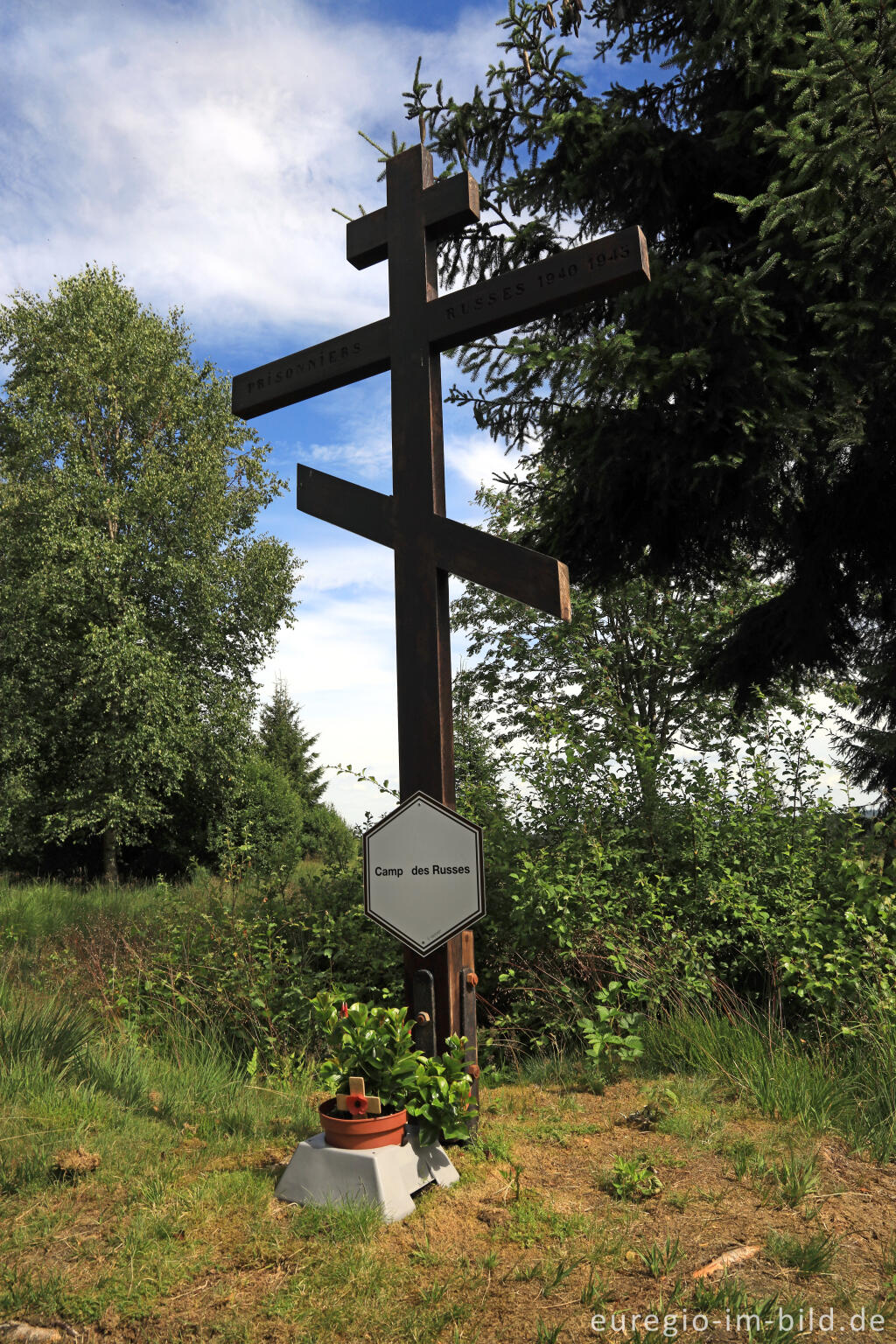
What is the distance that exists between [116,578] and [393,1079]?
16841 mm

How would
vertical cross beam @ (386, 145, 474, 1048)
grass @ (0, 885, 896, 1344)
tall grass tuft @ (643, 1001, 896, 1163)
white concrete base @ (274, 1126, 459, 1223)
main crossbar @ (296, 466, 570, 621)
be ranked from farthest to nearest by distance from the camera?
vertical cross beam @ (386, 145, 474, 1048), tall grass tuft @ (643, 1001, 896, 1163), main crossbar @ (296, 466, 570, 621), white concrete base @ (274, 1126, 459, 1223), grass @ (0, 885, 896, 1344)

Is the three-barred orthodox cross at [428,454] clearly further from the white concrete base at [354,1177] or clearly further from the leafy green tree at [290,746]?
the leafy green tree at [290,746]

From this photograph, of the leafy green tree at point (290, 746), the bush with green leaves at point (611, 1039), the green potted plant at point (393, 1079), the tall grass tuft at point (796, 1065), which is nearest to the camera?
the green potted plant at point (393, 1079)

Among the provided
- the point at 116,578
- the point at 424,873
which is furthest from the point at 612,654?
the point at 424,873

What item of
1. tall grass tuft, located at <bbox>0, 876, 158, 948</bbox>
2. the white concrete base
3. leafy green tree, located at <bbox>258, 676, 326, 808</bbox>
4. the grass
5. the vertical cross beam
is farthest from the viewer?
leafy green tree, located at <bbox>258, 676, 326, 808</bbox>

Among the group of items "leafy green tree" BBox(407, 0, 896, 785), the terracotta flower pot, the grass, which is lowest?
the grass

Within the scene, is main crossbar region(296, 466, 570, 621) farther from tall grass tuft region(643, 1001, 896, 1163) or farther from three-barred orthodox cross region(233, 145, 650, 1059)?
tall grass tuft region(643, 1001, 896, 1163)

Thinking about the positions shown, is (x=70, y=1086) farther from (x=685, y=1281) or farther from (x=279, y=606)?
(x=279, y=606)

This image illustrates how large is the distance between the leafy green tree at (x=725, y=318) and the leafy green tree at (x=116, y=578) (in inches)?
467

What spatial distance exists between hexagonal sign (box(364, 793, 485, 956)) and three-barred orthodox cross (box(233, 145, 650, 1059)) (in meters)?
0.13

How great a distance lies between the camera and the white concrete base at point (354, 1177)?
3.46 metres

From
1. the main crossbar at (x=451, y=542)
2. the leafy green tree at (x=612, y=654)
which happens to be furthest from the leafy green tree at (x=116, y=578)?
the main crossbar at (x=451, y=542)

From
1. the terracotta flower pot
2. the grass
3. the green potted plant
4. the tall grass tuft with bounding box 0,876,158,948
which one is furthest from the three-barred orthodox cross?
the tall grass tuft with bounding box 0,876,158,948

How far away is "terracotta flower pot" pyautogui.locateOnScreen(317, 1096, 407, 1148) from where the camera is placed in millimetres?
3590
